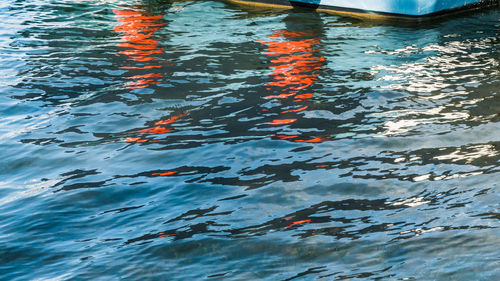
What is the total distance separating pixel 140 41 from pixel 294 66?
13.9ft

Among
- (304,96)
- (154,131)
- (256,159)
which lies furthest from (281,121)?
(154,131)

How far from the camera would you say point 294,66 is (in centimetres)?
975

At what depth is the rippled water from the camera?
4332mm

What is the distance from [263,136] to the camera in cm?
677

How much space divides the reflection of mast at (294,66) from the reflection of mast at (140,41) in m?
2.10

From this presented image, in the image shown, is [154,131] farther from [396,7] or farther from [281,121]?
[396,7]

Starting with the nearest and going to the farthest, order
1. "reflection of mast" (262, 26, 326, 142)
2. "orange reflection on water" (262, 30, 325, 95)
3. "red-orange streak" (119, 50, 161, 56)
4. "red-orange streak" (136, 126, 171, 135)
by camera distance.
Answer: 1. "red-orange streak" (136, 126, 171, 135)
2. "reflection of mast" (262, 26, 326, 142)
3. "orange reflection on water" (262, 30, 325, 95)
4. "red-orange streak" (119, 50, 161, 56)

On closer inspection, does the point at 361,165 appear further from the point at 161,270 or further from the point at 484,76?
the point at 484,76

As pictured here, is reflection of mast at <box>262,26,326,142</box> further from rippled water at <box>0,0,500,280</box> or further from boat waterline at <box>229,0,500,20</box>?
boat waterline at <box>229,0,500,20</box>

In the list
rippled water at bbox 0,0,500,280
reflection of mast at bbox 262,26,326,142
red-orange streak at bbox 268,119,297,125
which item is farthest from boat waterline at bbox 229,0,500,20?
red-orange streak at bbox 268,119,297,125

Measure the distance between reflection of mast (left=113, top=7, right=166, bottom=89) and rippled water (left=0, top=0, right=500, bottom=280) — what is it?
0.09 m

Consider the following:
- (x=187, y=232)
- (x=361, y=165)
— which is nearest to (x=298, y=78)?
(x=361, y=165)


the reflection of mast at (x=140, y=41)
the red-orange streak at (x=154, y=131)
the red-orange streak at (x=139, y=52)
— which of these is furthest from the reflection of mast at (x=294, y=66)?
the red-orange streak at (x=139, y=52)

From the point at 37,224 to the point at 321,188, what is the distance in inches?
103
